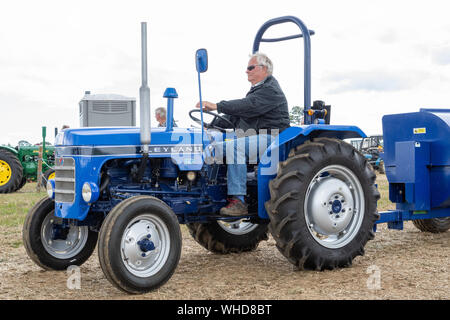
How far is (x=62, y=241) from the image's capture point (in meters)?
4.93

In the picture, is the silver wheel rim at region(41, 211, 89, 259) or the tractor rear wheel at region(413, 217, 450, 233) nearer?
the silver wheel rim at region(41, 211, 89, 259)

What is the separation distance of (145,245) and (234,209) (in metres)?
1.08

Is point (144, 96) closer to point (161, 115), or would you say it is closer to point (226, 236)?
point (226, 236)

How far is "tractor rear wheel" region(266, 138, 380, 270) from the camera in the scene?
4465mm

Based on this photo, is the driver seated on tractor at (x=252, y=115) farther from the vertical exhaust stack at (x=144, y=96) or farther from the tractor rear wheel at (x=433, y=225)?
the tractor rear wheel at (x=433, y=225)

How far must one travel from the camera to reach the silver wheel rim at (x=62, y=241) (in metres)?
4.83

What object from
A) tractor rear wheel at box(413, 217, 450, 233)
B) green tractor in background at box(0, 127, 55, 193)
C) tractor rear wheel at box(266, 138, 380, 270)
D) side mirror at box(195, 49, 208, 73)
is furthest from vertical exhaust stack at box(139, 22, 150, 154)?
green tractor in background at box(0, 127, 55, 193)

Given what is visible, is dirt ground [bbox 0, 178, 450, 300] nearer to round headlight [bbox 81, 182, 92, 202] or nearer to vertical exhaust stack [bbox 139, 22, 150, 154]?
round headlight [bbox 81, 182, 92, 202]

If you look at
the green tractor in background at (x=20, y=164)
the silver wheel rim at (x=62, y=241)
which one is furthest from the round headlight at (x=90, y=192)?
the green tractor in background at (x=20, y=164)

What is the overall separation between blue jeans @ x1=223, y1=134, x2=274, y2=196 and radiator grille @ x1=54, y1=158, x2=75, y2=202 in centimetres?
135

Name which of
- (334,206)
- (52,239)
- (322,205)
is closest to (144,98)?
(52,239)

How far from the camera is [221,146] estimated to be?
4.78 m
